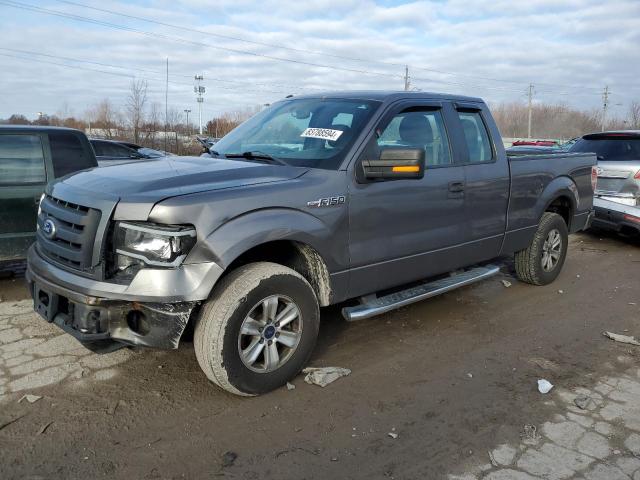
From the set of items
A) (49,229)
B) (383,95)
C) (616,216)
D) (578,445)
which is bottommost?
(578,445)

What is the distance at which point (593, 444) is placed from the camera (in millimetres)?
3012

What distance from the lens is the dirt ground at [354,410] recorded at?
2762 mm

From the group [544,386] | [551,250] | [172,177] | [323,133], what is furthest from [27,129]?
[551,250]

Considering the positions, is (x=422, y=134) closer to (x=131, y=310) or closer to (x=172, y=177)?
(x=172, y=177)

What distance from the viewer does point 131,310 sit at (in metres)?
3.03

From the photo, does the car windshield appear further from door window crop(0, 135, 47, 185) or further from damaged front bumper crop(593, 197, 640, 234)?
door window crop(0, 135, 47, 185)

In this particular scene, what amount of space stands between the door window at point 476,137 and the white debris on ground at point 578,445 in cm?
220

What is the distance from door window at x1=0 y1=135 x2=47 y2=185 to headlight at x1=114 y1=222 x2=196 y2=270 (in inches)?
118

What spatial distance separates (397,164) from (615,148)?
6601 mm

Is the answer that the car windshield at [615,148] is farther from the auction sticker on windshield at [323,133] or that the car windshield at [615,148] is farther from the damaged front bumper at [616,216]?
the auction sticker on windshield at [323,133]

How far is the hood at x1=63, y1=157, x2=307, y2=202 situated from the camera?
306 cm

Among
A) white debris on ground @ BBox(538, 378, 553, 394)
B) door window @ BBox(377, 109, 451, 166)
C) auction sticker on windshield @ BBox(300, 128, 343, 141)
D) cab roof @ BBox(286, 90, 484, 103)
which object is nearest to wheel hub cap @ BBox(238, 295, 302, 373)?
auction sticker on windshield @ BBox(300, 128, 343, 141)

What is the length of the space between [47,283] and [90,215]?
562mm

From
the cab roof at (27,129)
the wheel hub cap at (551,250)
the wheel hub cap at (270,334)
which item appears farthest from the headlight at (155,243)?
the wheel hub cap at (551,250)
